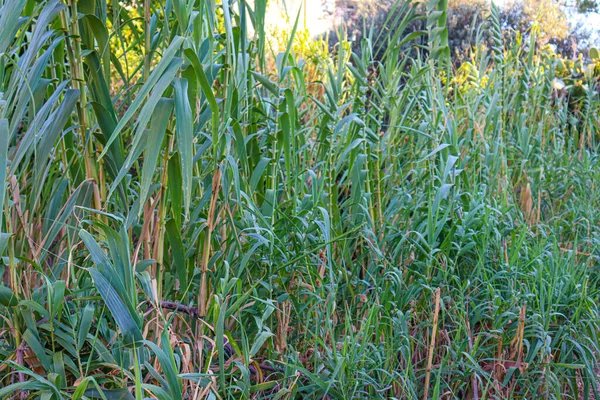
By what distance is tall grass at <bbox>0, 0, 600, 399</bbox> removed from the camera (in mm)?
1106

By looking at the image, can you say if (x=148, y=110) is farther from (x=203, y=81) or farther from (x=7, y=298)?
(x=7, y=298)

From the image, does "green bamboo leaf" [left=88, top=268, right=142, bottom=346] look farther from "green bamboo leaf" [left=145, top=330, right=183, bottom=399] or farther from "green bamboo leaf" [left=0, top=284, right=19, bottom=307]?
"green bamboo leaf" [left=0, top=284, right=19, bottom=307]

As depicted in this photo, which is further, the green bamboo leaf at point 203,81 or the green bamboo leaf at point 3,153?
the green bamboo leaf at point 203,81

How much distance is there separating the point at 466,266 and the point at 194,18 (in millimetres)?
Result: 1331

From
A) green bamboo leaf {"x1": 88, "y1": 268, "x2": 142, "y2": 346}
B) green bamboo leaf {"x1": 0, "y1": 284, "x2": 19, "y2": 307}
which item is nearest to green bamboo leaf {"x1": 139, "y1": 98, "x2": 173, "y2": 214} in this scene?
green bamboo leaf {"x1": 88, "y1": 268, "x2": 142, "y2": 346}

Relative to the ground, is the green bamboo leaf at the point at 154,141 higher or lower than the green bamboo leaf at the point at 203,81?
lower

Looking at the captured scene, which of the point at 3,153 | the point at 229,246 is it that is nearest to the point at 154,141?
the point at 3,153

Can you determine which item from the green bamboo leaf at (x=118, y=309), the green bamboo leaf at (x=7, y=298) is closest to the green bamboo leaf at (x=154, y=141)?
the green bamboo leaf at (x=118, y=309)

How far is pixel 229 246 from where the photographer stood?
1.48m

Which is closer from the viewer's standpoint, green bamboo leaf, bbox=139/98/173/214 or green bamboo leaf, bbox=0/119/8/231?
green bamboo leaf, bbox=0/119/8/231

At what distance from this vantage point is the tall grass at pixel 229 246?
111 cm

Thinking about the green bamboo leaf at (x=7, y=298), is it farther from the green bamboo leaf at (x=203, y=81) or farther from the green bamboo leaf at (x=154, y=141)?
the green bamboo leaf at (x=203, y=81)

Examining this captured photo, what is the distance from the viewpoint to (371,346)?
1.60m

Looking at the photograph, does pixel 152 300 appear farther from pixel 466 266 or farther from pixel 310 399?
pixel 466 266
